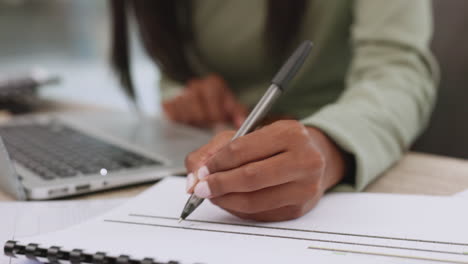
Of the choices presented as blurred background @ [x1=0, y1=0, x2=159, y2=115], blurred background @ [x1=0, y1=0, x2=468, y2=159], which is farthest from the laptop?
blurred background @ [x1=0, y1=0, x2=159, y2=115]

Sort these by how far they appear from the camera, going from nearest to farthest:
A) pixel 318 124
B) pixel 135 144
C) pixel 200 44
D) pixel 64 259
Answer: pixel 64 259 < pixel 318 124 < pixel 135 144 < pixel 200 44

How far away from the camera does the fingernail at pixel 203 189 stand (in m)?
0.36

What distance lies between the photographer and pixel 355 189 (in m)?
0.47

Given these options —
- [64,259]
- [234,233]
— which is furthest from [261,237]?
[64,259]

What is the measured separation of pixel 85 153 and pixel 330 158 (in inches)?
10.5

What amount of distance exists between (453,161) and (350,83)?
15 centimetres

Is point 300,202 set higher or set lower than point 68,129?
lower

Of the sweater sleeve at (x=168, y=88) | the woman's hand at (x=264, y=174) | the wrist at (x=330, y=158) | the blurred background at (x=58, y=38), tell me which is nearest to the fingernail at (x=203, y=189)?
the woman's hand at (x=264, y=174)

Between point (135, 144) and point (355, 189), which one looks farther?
point (135, 144)

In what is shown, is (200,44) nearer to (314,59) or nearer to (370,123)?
(314,59)

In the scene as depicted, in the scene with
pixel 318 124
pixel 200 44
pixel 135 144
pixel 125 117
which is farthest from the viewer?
pixel 200 44

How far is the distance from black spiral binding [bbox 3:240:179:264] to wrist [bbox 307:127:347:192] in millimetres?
177

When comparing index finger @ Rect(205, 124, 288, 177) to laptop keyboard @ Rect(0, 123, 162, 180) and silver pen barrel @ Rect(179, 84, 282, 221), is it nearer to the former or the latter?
silver pen barrel @ Rect(179, 84, 282, 221)

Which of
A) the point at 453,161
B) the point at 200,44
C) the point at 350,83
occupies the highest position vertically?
the point at 200,44
